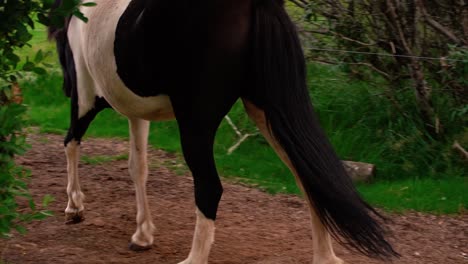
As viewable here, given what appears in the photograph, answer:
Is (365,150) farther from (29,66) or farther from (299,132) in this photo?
(29,66)

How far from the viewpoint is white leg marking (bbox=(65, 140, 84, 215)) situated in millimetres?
5258

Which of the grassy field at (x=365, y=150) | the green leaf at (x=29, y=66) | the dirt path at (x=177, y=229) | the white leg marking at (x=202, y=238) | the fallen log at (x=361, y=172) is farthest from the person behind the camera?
the fallen log at (x=361, y=172)

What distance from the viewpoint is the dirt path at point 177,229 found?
465 centimetres

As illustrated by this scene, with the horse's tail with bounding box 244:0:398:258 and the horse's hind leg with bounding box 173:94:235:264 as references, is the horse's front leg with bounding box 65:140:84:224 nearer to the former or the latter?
the horse's hind leg with bounding box 173:94:235:264

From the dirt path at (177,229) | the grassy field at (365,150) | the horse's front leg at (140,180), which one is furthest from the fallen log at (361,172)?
the horse's front leg at (140,180)

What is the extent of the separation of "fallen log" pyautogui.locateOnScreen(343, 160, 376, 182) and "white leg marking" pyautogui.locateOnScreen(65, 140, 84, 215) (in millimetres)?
2166

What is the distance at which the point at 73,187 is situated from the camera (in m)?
5.30

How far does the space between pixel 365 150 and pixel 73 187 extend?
2.61 metres

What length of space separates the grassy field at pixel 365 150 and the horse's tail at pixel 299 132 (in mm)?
2000

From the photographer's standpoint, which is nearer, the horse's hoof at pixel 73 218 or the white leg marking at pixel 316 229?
the white leg marking at pixel 316 229

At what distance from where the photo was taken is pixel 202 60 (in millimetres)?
3719

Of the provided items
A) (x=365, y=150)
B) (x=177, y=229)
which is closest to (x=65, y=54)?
(x=177, y=229)

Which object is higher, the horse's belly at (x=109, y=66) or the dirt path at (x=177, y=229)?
the horse's belly at (x=109, y=66)

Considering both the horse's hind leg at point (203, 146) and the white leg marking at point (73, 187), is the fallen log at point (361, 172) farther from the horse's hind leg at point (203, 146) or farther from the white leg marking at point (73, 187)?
the horse's hind leg at point (203, 146)
